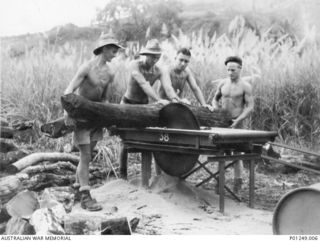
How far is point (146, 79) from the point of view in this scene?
7785 mm

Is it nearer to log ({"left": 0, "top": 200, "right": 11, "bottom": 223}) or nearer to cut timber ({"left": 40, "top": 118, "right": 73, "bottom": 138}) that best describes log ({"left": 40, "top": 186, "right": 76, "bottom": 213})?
log ({"left": 0, "top": 200, "right": 11, "bottom": 223})

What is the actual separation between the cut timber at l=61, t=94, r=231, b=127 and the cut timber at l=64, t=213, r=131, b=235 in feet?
4.10

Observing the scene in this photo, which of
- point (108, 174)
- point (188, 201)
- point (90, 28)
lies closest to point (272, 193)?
point (188, 201)

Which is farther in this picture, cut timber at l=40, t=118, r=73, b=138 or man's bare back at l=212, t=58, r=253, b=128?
man's bare back at l=212, t=58, r=253, b=128

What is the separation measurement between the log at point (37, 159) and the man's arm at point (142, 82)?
1.72m

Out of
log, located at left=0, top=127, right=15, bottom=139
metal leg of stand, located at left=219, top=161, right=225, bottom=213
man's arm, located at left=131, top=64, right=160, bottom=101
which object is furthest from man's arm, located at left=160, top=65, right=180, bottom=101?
log, located at left=0, top=127, right=15, bottom=139

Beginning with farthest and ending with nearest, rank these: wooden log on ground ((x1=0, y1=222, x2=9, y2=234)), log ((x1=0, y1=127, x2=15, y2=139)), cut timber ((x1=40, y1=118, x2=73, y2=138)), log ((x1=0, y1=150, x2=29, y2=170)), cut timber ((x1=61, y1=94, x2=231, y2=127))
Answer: log ((x1=0, y1=127, x2=15, y2=139)) < log ((x1=0, y1=150, x2=29, y2=170)) < cut timber ((x1=40, y1=118, x2=73, y2=138)) < cut timber ((x1=61, y1=94, x2=231, y2=127)) < wooden log on ground ((x1=0, y1=222, x2=9, y2=234))

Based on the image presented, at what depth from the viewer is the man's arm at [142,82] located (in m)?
7.41

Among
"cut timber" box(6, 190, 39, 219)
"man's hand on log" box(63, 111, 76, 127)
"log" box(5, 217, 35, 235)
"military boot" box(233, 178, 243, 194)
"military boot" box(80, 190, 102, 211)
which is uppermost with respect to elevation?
"man's hand on log" box(63, 111, 76, 127)

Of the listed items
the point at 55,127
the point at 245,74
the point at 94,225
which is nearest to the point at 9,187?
the point at 55,127

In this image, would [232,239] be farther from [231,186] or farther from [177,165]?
[231,186]

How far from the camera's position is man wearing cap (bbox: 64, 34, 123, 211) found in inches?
258

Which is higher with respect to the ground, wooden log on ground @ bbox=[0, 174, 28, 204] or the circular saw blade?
the circular saw blade

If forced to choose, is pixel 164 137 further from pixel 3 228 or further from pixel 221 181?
pixel 3 228
